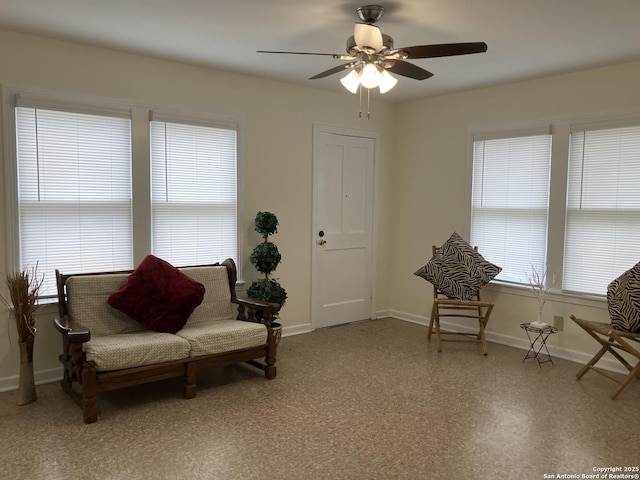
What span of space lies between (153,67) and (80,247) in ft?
5.09

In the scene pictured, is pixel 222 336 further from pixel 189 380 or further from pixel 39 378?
pixel 39 378

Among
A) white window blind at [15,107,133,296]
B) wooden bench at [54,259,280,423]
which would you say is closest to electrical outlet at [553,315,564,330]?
wooden bench at [54,259,280,423]

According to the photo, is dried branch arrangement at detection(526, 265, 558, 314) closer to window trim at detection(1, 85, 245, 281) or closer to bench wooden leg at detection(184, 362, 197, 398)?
window trim at detection(1, 85, 245, 281)

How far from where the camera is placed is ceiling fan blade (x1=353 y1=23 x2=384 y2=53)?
2.67m

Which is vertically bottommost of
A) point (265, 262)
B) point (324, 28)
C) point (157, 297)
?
point (157, 297)

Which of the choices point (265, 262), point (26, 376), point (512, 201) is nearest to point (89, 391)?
point (26, 376)

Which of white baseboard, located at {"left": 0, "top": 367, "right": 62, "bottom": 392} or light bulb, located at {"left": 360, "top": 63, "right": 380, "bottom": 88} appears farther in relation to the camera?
white baseboard, located at {"left": 0, "top": 367, "right": 62, "bottom": 392}

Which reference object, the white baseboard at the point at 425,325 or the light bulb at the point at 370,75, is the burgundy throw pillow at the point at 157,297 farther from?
the light bulb at the point at 370,75

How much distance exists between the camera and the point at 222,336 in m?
3.59

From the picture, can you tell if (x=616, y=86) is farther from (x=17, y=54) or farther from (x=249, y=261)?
(x=17, y=54)

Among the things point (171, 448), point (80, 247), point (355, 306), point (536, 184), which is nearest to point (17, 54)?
point (80, 247)

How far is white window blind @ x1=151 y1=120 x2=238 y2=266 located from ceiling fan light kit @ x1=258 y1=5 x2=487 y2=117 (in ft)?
5.45

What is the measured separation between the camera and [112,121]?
3908 millimetres

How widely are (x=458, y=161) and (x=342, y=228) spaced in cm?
140
